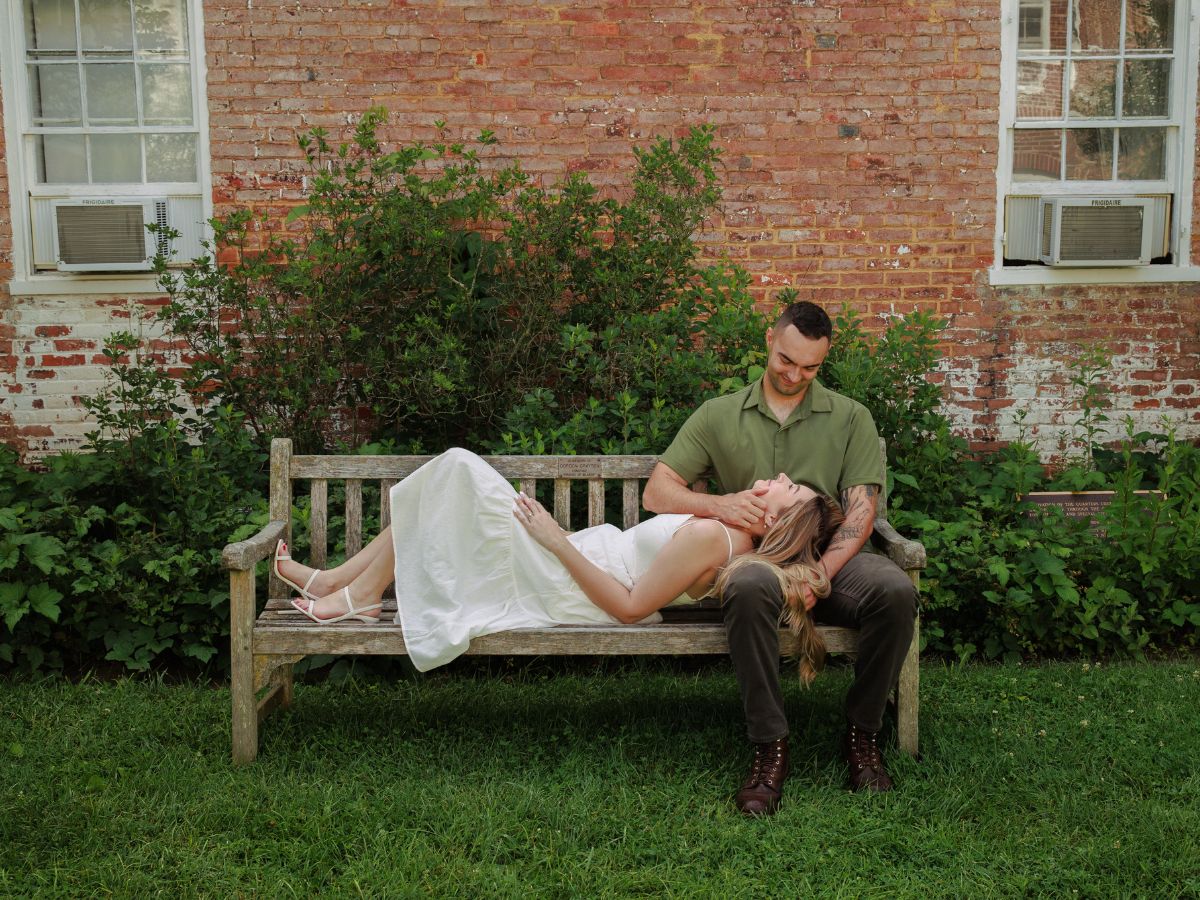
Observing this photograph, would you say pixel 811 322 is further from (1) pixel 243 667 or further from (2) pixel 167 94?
(2) pixel 167 94

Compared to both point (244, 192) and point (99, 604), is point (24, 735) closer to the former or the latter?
point (99, 604)

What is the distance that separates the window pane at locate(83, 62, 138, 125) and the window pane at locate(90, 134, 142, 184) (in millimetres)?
95

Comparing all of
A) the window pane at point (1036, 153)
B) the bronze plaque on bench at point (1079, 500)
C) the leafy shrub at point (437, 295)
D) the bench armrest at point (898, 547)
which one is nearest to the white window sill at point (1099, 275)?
the window pane at point (1036, 153)

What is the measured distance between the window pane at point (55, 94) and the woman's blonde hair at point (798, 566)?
500cm

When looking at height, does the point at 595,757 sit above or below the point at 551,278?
below

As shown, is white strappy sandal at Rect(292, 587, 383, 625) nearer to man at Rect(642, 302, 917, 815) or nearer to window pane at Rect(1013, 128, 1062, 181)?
man at Rect(642, 302, 917, 815)

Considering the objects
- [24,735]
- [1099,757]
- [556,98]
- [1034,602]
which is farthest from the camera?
[556,98]

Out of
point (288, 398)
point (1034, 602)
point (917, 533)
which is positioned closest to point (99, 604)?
point (288, 398)

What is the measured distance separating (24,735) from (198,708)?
0.63m

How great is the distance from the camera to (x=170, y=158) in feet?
21.7

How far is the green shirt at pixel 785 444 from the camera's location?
13.7 feet

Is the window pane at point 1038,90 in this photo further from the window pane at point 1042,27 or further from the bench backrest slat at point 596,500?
the bench backrest slat at point 596,500

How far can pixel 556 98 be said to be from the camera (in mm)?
6434

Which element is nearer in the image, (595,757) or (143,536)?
(595,757)
